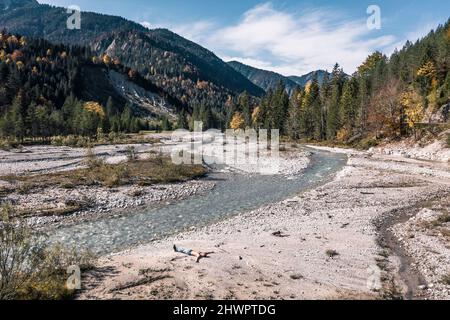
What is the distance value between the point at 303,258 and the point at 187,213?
509 inches

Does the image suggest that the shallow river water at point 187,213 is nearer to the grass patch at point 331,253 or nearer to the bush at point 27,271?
the bush at point 27,271

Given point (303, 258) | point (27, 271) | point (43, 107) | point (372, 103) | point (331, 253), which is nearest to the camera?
point (27, 271)

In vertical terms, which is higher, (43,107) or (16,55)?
(16,55)

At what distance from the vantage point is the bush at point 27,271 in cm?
1228

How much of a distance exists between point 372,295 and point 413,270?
4302 millimetres

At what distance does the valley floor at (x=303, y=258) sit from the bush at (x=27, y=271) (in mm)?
1117

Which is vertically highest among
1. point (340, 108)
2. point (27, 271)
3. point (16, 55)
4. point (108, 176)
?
point (16, 55)

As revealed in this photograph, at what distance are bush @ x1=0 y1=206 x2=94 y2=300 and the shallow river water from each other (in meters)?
5.92

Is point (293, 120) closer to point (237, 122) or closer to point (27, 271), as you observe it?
point (237, 122)

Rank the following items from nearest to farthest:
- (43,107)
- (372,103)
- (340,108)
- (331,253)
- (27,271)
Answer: (27,271)
(331,253)
(372,103)
(340,108)
(43,107)

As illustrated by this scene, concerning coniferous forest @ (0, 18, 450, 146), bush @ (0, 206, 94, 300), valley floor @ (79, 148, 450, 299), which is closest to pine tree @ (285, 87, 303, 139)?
coniferous forest @ (0, 18, 450, 146)

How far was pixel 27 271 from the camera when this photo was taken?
44.2 feet

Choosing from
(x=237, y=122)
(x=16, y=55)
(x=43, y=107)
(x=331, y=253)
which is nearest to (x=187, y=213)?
(x=331, y=253)

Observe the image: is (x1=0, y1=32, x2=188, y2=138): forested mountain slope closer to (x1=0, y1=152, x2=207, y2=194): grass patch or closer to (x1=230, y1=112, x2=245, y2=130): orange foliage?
(x1=230, y1=112, x2=245, y2=130): orange foliage
